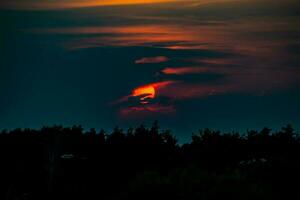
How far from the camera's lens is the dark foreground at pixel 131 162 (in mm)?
26906

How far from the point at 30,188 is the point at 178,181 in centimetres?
1162

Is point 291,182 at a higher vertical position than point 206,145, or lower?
lower

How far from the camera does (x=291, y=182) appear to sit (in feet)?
88.7

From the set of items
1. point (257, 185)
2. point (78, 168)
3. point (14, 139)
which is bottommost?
point (257, 185)

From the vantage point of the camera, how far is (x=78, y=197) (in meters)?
31.8

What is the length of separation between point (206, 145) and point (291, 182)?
11.6m

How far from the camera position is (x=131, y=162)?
36.4m

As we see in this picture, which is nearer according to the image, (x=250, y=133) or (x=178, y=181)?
(x=178, y=181)

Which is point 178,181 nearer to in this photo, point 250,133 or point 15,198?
point 15,198

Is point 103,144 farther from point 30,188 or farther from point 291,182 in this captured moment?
point 291,182

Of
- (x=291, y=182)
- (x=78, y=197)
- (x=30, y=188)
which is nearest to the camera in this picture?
(x=291, y=182)

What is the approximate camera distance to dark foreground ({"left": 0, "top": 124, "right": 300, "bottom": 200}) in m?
26.9

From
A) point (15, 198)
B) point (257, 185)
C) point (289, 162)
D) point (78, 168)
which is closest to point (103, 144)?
point (78, 168)

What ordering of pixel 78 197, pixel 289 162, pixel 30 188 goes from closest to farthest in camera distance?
pixel 289 162 → pixel 78 197 → pixel 30 188
